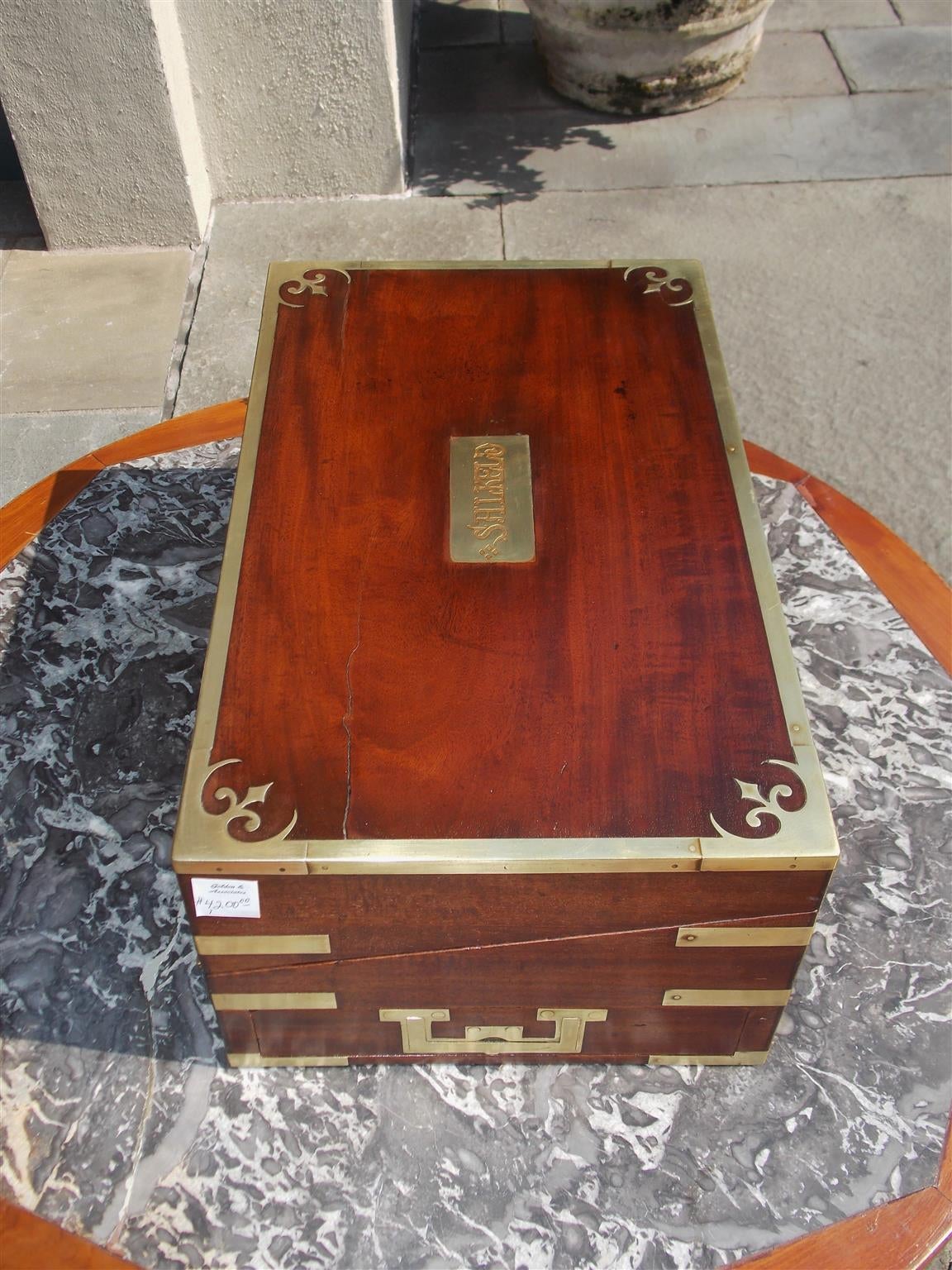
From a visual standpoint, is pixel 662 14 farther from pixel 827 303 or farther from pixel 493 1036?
pixel 493 1036

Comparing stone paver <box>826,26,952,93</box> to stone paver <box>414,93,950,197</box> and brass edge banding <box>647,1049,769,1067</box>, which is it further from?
brass edge banding <box>647,1049,769,1067</box>

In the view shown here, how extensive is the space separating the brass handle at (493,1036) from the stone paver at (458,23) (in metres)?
4.22

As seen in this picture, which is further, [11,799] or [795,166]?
[795,166]

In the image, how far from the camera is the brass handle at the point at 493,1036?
1720 millimetres

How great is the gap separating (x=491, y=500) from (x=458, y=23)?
12.2 feet

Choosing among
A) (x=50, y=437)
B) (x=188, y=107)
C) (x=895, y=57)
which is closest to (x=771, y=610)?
(x=50, y=437)

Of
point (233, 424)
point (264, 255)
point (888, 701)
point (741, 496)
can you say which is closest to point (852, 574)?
point (888, 701)

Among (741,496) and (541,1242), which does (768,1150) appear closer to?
(541,1242)

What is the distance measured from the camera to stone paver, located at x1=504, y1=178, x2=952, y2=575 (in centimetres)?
330

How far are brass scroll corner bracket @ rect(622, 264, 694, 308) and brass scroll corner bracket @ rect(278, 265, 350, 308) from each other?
23.1 inches

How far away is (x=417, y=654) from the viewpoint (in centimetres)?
174

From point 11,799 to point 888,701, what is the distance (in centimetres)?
163

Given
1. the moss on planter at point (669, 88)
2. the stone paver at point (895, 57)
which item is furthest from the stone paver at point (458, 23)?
the stone paver at point (895, 57)

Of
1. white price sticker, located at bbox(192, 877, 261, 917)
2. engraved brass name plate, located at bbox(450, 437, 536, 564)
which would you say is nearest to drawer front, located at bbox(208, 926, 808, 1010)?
white price sticker, located at bbox(192, 877, 261, 917)
